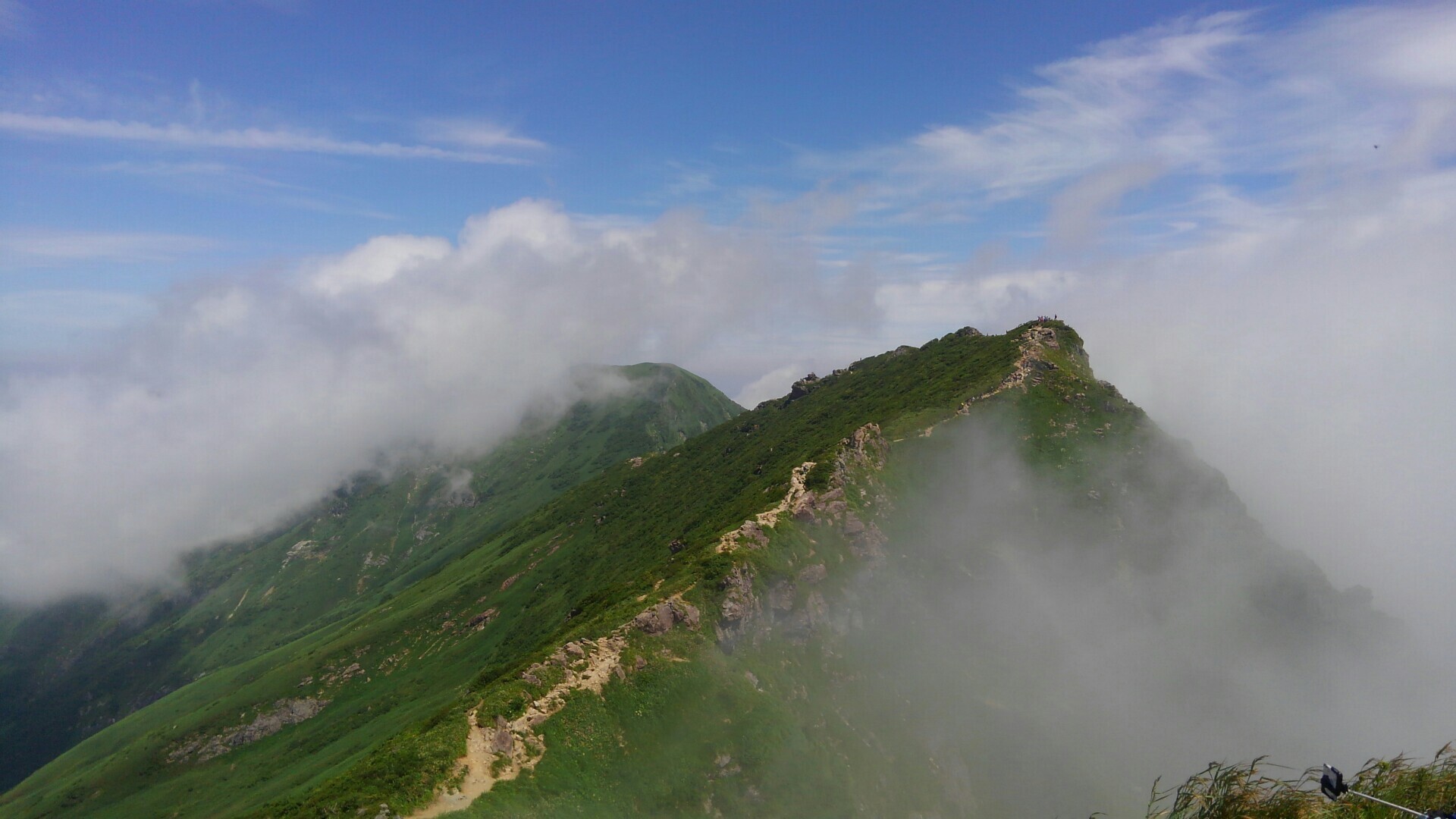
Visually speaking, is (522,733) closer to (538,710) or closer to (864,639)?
(538,710)

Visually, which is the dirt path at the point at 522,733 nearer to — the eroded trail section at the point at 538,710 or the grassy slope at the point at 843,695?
the eroded trail section at the point at 538,710

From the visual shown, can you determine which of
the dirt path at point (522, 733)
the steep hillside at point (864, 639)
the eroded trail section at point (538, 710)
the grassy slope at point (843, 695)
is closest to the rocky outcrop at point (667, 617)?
the eroded trail section at point (538, 710)

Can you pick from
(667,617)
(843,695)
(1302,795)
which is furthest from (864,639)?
(1302,795)

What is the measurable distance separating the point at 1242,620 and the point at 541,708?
525 feet

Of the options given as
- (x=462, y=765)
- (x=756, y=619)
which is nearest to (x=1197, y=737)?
(x=756, y=619)

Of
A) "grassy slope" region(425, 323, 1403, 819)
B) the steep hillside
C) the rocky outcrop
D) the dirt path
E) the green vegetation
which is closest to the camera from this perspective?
the green vegetation

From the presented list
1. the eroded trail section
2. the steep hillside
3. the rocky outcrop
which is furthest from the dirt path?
the rocky outcrop

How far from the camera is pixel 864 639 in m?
122

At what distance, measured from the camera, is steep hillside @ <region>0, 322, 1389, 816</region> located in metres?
78.5

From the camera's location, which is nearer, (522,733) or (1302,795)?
(1302,795)

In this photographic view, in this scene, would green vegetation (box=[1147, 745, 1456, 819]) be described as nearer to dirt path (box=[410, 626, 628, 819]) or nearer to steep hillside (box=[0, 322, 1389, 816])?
steep hillside (box=[0, 322, 1389, 816])

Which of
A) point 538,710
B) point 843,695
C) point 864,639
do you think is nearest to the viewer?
point 538,710

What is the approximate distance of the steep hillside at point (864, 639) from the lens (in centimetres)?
7850

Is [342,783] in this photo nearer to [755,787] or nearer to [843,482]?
[755,787]
